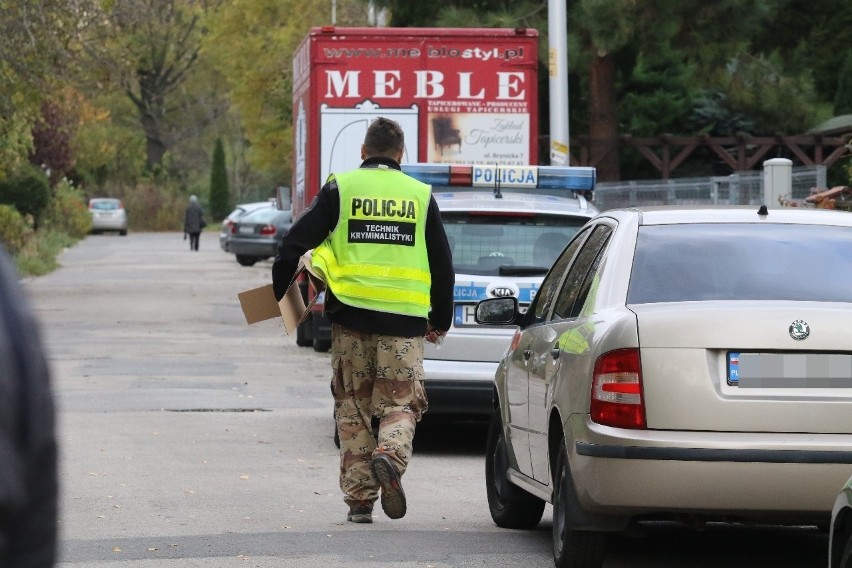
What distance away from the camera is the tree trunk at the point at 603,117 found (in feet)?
92.2

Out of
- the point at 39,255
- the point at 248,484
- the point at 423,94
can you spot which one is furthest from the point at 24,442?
the point at 39,255

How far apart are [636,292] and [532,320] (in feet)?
4.94

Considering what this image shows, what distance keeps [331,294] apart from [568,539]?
2.05 m

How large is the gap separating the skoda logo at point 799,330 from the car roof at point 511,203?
169 inches

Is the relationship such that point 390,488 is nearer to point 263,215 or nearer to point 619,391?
point 619,391

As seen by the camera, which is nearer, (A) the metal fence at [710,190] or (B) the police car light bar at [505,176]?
(B) the police car light bar at [505,176]

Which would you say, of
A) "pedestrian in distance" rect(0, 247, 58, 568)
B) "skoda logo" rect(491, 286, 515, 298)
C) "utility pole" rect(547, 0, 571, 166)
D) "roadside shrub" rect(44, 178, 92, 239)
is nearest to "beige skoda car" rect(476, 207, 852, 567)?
"skoda logo" rect(491, 286, 515, 298)

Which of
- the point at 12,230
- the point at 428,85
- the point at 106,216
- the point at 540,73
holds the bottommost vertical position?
the point at 106,216

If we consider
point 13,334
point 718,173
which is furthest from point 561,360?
point 718,173

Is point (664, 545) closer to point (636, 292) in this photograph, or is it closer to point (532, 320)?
point (532, 320)

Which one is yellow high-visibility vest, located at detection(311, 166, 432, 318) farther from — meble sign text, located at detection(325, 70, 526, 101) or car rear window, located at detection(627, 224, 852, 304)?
meble sign text, located at detection(325, 70, 526, 101)

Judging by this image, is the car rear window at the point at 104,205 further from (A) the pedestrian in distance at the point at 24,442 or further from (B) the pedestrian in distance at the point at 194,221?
(A) the pedestrian in distance at the point at 24,442

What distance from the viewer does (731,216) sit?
272 inches

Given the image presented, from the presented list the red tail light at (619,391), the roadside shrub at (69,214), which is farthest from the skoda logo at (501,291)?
the roadside shrub at (69,214)
